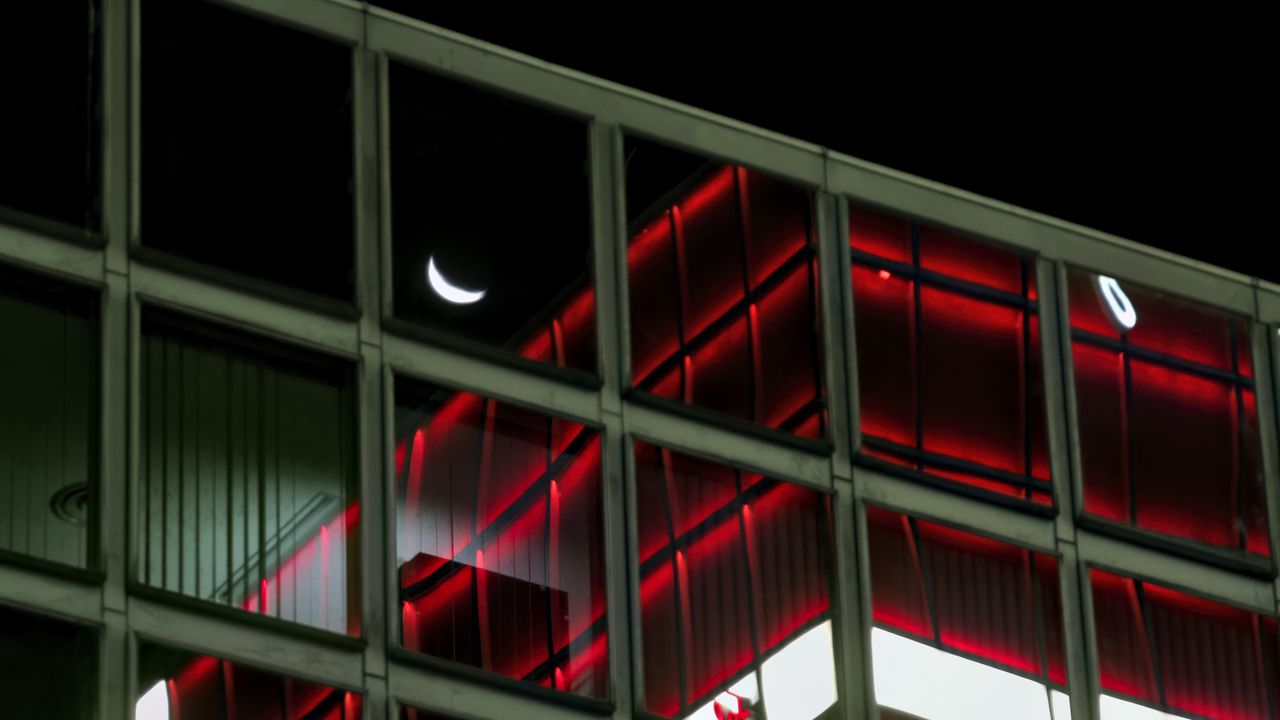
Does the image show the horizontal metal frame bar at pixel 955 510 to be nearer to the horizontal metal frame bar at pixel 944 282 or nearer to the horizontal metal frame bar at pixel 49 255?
the horizontal metal frame bar at pixel 944 282

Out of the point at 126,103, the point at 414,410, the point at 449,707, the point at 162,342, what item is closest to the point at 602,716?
the point at 449,707

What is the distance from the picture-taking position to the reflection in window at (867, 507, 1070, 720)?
24125 millimetres

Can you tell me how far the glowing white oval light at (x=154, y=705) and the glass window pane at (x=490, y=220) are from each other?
353 cm

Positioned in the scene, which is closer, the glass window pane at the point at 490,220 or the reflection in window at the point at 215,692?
the reflection in window at the point at 215,692

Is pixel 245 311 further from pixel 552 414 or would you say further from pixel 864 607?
pixel 864 607

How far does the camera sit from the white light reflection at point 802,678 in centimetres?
2353

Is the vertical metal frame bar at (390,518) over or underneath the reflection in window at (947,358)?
underneath

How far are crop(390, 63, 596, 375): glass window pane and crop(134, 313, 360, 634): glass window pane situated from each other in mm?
1125

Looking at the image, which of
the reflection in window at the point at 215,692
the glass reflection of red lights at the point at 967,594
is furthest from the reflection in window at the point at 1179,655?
the reflection in window at the point at 215,692

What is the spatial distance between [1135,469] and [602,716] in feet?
17.6

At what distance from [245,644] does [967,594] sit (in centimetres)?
586

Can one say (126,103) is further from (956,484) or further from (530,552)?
(956,484)

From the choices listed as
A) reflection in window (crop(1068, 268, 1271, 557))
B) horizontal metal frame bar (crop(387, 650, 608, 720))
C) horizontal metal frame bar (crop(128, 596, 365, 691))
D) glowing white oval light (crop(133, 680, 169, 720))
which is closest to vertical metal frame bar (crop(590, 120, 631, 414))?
horizontal metal frame bar (crop(387, 650, 608, 720))

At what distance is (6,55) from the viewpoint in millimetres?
22875
